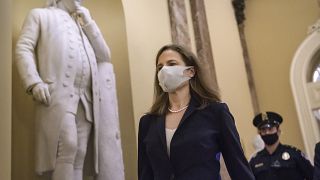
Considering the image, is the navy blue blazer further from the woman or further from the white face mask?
the white face mask

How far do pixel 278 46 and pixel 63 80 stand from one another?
16.1 feet

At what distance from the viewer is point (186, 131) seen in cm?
175

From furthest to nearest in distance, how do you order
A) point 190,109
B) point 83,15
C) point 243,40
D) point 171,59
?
point 243,40
point 83,15
point 171,59
point 190,109

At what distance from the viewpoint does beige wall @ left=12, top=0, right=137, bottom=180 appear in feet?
10.8

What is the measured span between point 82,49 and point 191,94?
1.50 meters

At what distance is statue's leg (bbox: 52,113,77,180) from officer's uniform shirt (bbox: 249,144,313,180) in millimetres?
1618

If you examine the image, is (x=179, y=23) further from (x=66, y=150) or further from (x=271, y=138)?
(x=66, y=150)

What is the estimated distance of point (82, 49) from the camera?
3250 millimetres

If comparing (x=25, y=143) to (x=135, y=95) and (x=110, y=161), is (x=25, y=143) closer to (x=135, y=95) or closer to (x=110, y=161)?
(x=110, y=161)

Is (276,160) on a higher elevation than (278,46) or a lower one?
lower

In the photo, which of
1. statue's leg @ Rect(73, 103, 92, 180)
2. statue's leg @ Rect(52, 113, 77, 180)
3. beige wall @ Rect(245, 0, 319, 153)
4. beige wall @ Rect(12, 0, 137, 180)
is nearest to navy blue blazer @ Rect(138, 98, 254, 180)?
statue's leg @ Rect(52, 113, 77, 180)

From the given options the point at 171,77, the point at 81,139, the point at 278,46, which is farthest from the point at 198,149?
the point at 278,46

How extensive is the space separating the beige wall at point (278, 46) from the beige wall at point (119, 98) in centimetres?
339

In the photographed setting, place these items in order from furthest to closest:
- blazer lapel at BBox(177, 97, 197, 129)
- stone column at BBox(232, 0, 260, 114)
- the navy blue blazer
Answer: stone column at BBox(232, 0, 260, 114) < blazer lapel at BBox(177, 97, 197, 129) < the navy blue blazer
